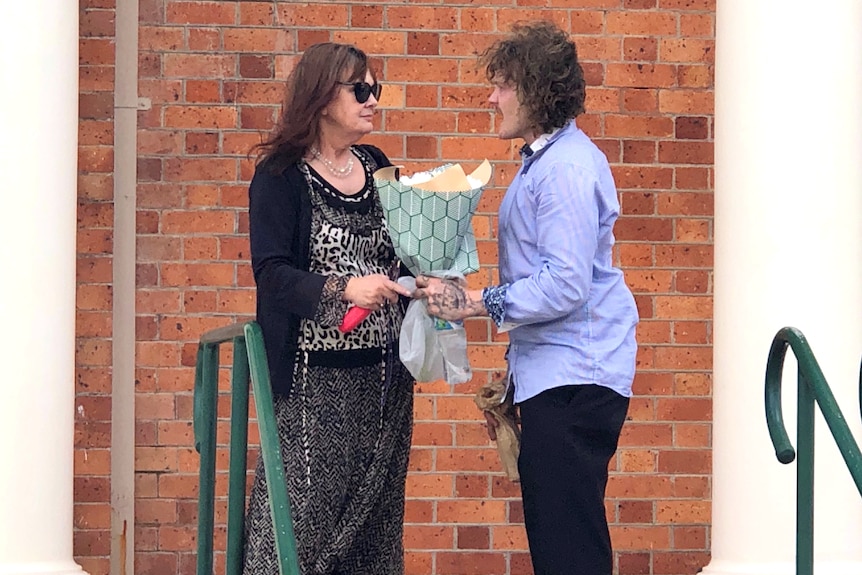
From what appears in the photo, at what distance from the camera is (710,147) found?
219 inches

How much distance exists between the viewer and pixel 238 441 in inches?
135

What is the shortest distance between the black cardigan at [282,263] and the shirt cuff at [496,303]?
0.38 metres

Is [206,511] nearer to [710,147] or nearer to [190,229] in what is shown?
[190,229]

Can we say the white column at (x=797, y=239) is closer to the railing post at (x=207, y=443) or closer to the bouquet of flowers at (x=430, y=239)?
the bouquet of flowers at (x=430, y=239)

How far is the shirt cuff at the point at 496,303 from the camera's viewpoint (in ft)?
10.9

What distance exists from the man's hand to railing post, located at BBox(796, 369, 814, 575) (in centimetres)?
81

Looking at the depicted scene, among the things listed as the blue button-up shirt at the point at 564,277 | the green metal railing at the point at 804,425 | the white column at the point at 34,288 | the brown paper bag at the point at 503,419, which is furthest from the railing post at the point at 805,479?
the white column at the point at 34,288

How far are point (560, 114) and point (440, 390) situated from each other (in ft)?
7.21

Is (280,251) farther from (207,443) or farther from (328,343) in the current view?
(207,443)

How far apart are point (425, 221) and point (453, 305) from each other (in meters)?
0.20

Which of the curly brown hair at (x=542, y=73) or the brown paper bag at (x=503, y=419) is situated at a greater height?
the curly brown hair at (x=542, y=73)

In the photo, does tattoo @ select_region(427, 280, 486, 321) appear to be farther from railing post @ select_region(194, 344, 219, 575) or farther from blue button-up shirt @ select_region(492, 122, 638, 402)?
railing post @ select_region(194, 344, 219, 575)

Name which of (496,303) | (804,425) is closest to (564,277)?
(496,303)

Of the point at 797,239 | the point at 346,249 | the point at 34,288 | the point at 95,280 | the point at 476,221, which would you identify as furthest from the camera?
the point at 476,221
